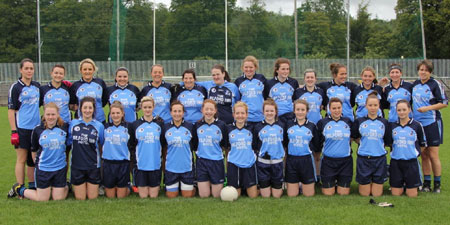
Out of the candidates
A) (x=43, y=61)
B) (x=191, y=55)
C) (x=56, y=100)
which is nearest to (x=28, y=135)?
(x=56, y=100)

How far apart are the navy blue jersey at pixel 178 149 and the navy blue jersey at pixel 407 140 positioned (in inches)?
99.2

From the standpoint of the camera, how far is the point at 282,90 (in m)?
5.80

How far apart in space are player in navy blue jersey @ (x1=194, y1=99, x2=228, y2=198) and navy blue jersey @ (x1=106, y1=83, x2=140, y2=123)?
1.03 metres

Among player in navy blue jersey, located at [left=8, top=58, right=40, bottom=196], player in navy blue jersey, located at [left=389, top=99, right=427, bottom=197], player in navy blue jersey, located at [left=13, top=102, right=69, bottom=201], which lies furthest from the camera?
player in navy blue jersey, located at [left=8, top=58, right=40, bottom=196]

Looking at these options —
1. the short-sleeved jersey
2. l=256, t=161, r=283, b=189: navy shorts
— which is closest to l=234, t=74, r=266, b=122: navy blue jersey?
the short-sleeved jersey

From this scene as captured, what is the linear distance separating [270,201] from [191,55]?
16.3 m

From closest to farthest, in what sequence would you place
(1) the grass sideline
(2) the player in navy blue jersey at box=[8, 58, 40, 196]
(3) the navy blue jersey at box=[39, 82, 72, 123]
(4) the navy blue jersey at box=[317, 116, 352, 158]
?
(1) the grass sideline < (4) the navy blue jersey at box=[317, 116, 352, 158] < (2) the player in navy blue jersey at box=[8, 58, 40, 196] < (3) the navy blue jersey at box=[39, 82, 72, 123]

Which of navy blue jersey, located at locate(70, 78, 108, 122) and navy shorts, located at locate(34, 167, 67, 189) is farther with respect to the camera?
navy blue jersey, located at locate(70, 78, 108, 122)

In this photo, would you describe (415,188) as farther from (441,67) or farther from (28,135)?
(441,67)

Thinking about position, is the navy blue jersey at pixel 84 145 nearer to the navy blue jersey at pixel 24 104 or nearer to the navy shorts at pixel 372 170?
the navy blue jersey at pixel 24 104

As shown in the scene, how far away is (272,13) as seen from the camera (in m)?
19.8

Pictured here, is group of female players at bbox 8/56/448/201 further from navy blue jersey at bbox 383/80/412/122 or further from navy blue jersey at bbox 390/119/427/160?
navy blue jersey at bbox 383/80/412/122

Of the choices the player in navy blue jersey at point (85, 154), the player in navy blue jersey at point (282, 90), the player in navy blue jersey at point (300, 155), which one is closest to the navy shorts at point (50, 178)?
the player in navy blue jersey at point (85, 154)

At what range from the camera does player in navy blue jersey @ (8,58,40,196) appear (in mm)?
5359
